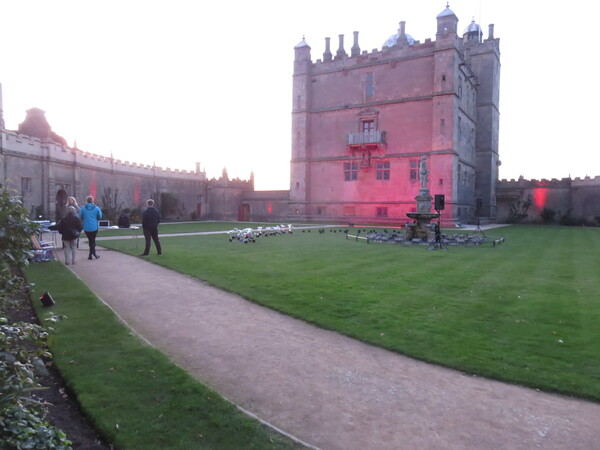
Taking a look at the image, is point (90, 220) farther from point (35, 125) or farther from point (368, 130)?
point (35, 125)

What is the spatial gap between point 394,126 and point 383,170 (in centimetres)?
392

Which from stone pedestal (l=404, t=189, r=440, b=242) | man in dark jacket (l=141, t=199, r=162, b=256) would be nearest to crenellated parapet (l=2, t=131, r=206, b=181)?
man in dark jacket (l=141, t=199, r=162, b=256)

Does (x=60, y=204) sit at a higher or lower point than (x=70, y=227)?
higher

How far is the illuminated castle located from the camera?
102 feet

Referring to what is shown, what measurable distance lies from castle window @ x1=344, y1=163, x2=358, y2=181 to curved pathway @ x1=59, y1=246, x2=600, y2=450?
101 feet

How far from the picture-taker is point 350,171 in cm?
3591

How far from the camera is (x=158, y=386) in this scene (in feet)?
12.1

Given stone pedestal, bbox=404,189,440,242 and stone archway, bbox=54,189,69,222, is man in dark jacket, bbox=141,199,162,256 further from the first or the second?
stone archway, bbox=54,189,69,222

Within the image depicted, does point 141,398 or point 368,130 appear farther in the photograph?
point 368,130

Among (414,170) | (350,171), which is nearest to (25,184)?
(350,171)

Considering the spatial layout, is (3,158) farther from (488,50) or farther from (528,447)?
(488,50)

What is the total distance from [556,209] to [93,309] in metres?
43.8

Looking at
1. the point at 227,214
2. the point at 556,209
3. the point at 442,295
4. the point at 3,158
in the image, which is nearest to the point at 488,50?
the point at 556,209

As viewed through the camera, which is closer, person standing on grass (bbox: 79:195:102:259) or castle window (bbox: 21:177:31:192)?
person standing on grass (bbox: 79:195:102:259)
